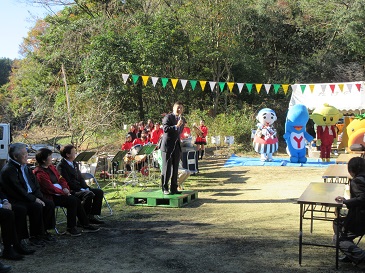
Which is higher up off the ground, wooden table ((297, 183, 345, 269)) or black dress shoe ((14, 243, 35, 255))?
wooden table ((297, 183, 345, 269))

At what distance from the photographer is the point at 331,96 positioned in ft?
60.6

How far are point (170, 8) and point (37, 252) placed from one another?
19.1m

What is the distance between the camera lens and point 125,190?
9.77 meters

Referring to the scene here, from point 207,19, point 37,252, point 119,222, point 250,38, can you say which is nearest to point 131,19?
point 207,19

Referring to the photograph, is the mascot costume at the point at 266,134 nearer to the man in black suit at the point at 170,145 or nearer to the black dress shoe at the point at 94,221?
the man in black suit at the point at 170,145

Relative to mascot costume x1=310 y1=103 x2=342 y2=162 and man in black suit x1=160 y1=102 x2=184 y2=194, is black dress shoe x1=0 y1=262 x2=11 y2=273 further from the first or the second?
mascot costume x1=310 y1=103 x2=342 y2=162

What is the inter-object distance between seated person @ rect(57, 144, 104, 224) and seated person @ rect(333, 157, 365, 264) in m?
3.61

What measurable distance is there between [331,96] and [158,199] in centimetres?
1306

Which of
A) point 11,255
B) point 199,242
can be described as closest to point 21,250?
point 11,255

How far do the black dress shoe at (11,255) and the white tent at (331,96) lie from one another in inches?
576

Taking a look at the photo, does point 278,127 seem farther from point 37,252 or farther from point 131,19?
point 37,252

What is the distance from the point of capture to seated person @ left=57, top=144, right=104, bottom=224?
631cm

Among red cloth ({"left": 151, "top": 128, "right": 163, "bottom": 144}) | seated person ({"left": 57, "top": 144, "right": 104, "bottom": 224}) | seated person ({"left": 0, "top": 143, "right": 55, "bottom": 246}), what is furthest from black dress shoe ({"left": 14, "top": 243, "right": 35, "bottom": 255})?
red cloth ({"left": 151, "top": 128, "right": 163, "bottom": 144})

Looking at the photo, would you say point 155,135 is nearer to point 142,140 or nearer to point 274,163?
point 142,140
